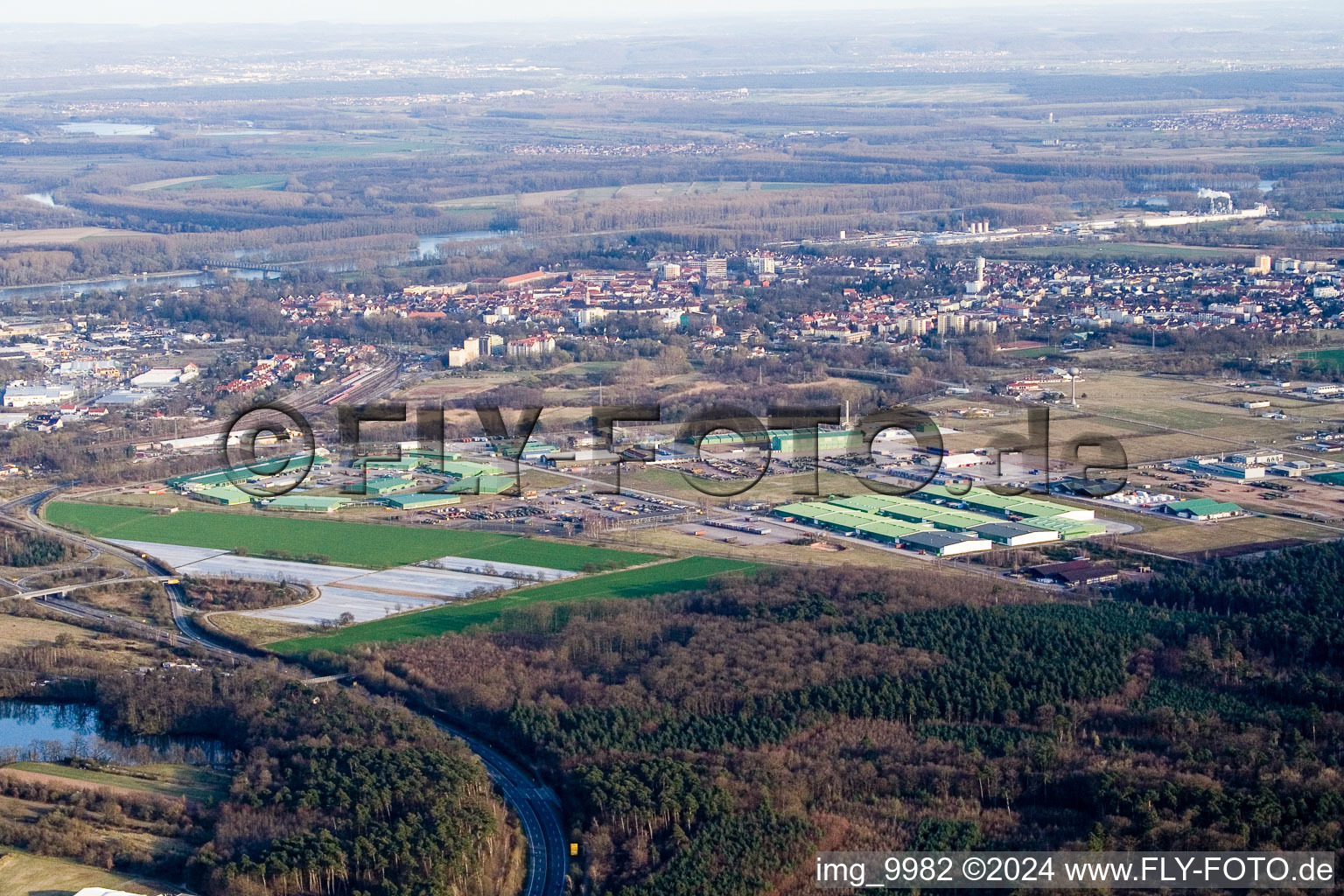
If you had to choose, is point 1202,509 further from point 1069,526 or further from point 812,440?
point 812,440

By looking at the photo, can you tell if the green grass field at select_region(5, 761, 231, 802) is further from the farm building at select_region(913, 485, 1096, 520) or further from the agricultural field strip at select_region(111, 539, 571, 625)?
the farm building at select_region(913, 485, 1096, 520)

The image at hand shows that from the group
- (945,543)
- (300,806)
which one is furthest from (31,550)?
(945,543)

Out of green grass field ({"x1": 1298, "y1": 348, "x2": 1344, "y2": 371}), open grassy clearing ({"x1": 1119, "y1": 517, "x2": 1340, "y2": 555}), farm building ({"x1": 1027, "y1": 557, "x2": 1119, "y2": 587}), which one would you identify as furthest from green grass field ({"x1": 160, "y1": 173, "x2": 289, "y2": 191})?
farm building ({"x1": 1027, "y1": 557, "x2": 1119, "y2": 587})

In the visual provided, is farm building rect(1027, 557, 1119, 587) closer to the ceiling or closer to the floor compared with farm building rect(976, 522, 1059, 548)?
closer to the floor

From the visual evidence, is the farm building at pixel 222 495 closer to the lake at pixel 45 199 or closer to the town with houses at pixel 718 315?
the town with houses at pixel 718 315

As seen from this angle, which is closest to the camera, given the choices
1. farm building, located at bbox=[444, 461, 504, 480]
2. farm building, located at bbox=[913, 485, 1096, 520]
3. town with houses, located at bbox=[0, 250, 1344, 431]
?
farm building, located at bbox=[913, 485, 1096, 520]

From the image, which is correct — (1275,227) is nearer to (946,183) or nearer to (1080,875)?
(946,183)

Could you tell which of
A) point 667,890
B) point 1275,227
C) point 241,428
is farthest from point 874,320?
point 667,890
